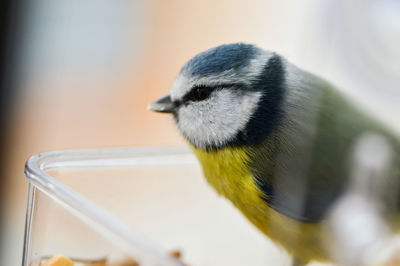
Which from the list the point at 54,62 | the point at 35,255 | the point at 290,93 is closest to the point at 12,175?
the point at 54,62

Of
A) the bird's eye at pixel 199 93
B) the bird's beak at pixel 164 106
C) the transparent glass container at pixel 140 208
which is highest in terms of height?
the bird's eye at pixel 199 93

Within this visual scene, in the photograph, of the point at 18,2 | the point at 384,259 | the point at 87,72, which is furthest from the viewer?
the point at 87,72

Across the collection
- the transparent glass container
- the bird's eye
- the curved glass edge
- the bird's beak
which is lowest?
the transparent glass container

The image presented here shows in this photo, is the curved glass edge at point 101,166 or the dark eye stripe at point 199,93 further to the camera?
the dark eye stripe at point 199,93

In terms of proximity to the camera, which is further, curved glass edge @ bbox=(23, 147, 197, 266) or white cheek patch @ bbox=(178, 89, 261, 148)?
white cheek patch @ bbox=(178, 89, 261, 148)

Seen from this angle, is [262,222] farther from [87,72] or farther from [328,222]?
[87,72]

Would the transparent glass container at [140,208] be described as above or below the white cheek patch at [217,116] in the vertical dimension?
below

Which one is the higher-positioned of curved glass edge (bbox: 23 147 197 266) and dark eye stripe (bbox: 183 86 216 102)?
dark eye stripe (bbox: 183 86 216 102)
